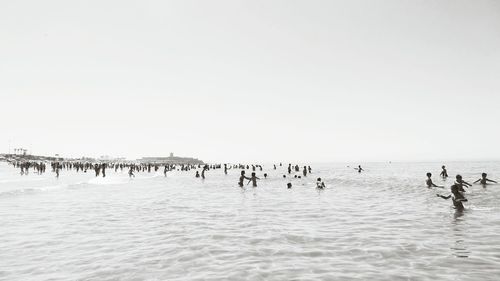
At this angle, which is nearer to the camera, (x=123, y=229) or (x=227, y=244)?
(x=227, y=244)

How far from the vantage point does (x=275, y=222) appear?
575 inches

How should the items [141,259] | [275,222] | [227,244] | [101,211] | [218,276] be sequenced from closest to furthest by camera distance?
[218,276], [141,259], [227,244], [275,222], [101,211]

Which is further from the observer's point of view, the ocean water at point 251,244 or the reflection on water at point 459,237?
the reflection on water at point 459,237

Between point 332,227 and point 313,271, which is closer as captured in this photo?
point 313,271

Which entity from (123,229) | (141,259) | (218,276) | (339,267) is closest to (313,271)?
(339,267)

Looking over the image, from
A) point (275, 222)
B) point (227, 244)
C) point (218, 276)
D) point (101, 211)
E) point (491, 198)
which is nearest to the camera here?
point (218, 276)

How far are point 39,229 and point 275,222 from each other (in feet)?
29.6

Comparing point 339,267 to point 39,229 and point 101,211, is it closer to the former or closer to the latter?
point 39,229

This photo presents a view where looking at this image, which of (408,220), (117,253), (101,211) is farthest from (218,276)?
(101,211)

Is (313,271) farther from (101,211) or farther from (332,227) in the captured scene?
(101,211)

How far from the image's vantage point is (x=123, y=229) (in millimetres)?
13258

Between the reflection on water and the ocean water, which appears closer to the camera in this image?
the ocean water

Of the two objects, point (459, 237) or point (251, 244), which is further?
point (459, 237)

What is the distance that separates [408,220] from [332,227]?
392 centimetres
